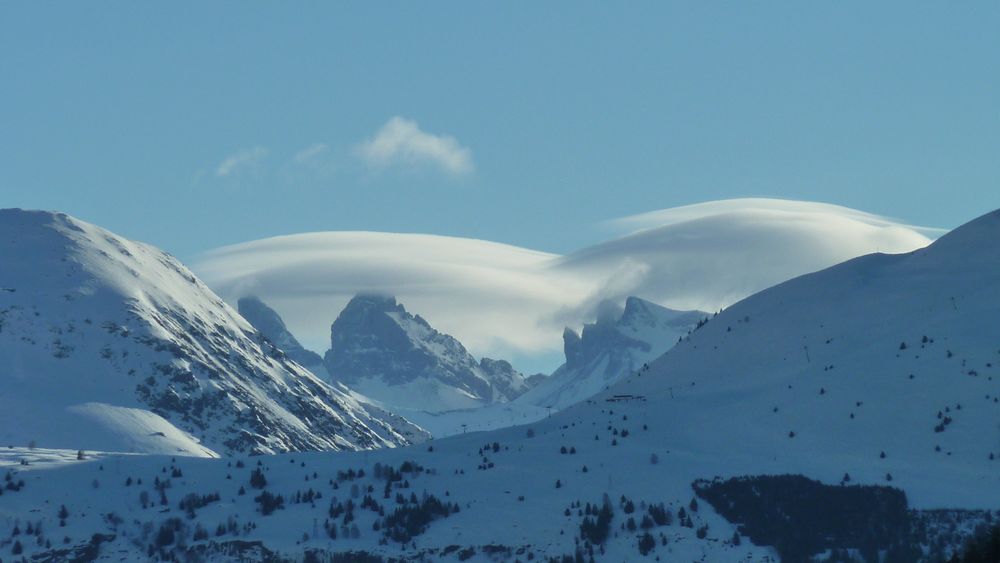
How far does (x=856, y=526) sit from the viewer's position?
522 ft

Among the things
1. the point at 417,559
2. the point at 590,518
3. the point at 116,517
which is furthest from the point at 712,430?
the point at 116,517

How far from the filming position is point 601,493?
559 ft

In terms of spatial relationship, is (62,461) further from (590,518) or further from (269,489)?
(590,518)

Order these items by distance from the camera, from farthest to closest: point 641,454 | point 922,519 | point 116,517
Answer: point 641,454 → point 116,517 → point 922,519

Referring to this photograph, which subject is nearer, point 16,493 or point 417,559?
point 417,559

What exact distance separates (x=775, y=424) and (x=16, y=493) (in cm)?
7736

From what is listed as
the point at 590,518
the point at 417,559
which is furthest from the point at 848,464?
the point at 417,559

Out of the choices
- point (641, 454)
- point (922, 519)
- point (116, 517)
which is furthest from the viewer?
point (641, 454)

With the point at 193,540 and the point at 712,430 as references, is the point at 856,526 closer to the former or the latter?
the point at 712,430

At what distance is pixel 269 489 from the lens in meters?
179

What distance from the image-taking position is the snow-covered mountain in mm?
158250

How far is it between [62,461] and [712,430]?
2656 inches

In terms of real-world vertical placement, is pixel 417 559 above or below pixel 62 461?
below

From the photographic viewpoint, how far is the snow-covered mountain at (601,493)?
158250mm
